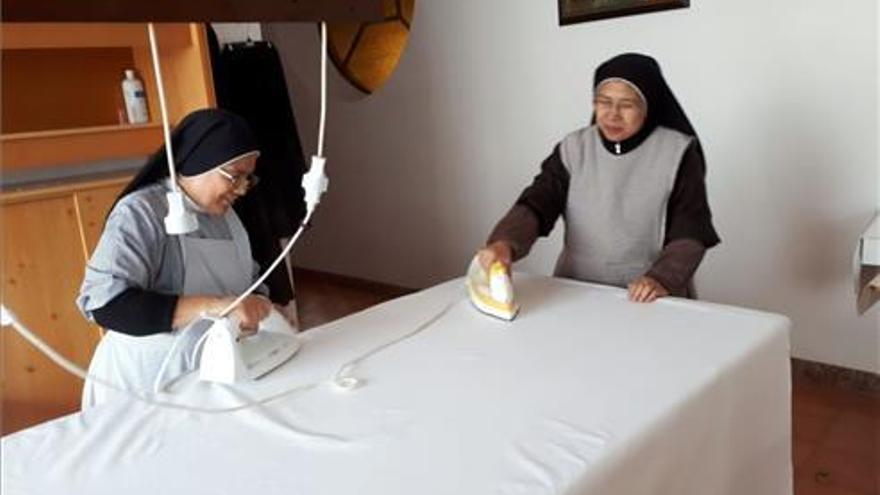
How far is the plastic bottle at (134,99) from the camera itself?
2.55m

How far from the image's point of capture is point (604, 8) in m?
2.73

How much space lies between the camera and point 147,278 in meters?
1.38

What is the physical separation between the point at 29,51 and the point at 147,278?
5.06ft

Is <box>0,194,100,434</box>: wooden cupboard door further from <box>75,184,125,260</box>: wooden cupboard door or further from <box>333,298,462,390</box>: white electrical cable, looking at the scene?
<box>333,298,462,390</box>: white electrical cable

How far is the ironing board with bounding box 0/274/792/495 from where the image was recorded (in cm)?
91

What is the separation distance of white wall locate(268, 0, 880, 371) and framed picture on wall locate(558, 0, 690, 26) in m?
0.03

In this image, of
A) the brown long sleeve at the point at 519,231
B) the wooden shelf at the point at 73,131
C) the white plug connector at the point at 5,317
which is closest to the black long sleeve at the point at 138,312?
the white plug connector at the point at 5,317

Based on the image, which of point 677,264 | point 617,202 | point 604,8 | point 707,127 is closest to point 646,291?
point 677,264

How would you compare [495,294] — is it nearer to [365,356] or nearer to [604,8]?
[365,356]

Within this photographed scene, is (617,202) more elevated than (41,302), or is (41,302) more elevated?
(617,202)

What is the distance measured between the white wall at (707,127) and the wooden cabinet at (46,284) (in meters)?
1.60

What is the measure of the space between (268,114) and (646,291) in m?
1.94

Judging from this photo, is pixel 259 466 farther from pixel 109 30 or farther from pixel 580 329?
pixel 109 30

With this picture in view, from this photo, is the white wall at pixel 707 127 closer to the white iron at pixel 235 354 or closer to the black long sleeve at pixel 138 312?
the white iron at pixel 235 354
